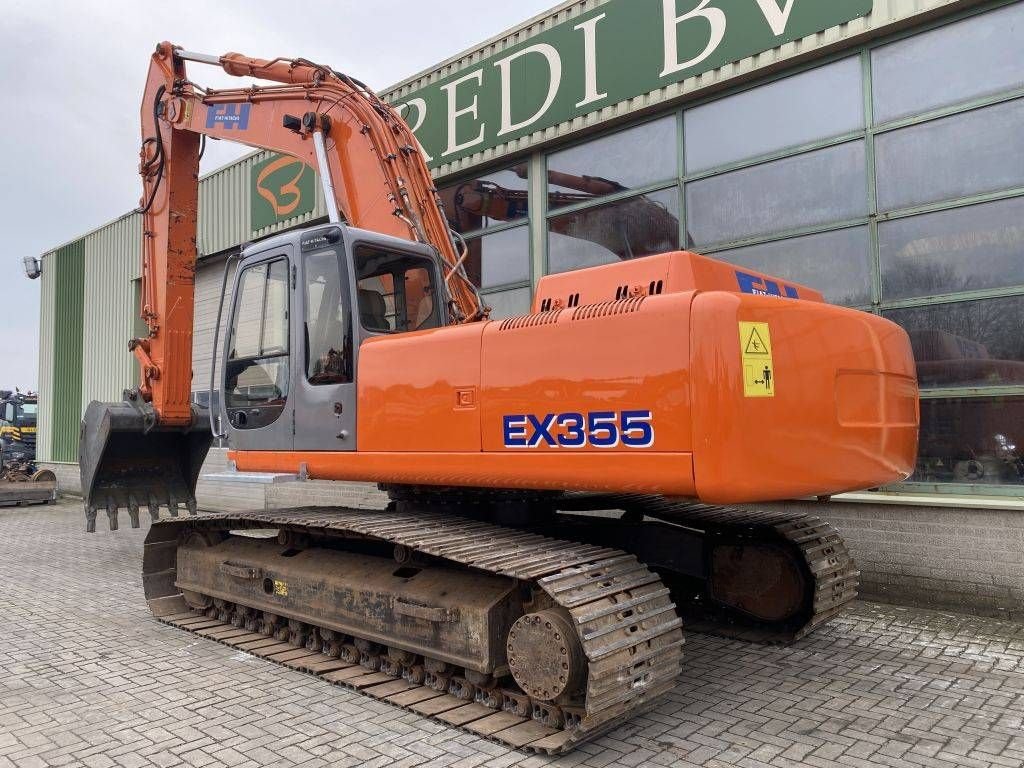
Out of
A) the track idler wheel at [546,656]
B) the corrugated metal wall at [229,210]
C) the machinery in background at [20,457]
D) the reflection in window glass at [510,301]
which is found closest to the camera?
the track idler wheel at [546,656]

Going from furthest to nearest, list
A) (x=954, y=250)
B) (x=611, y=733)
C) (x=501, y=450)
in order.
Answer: (x=954, y=250)
(x=501, y=450)
(x=611, y=733)

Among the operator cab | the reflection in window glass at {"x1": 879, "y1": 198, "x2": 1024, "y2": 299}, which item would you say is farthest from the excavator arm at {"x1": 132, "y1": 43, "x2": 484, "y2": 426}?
the reflection in window glass at {"x1": 879, "y1": 198, "x2": 1024, "y2": 299}

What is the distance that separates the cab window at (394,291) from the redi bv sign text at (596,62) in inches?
157

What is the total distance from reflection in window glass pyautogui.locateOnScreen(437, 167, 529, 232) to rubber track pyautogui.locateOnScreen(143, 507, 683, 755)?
17.7 ft

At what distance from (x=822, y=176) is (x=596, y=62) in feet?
9.33

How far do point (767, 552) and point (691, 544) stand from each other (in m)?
0.51

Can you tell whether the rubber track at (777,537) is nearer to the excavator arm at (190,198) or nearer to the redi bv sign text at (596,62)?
the excavator arm at (190,198)

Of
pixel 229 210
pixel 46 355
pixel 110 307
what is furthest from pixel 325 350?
pixel 46 355

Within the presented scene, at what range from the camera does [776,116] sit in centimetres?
722

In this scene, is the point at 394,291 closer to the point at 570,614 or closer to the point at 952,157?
the point at 570,614

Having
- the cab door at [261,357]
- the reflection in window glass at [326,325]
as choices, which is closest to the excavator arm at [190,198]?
the cab door at [261,357]

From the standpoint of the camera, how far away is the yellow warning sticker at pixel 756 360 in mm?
3209

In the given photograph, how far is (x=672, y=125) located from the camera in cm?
794

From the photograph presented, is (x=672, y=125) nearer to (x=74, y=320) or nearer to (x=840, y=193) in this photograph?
(x=840, y=193)
